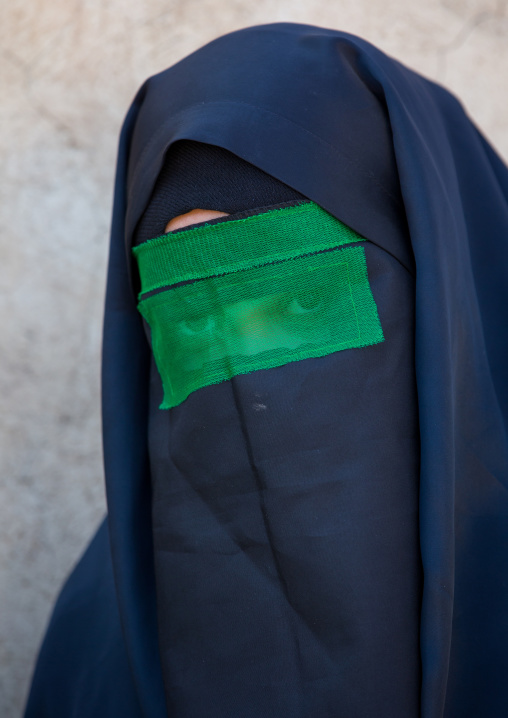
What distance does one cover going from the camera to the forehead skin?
95 cm

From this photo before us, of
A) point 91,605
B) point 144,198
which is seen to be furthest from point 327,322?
point 91,605

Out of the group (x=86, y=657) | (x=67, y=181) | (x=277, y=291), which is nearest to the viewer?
(x=277, y=291)

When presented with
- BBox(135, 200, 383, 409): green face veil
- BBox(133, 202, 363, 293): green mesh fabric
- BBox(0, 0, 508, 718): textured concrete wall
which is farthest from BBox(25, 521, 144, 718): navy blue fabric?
BBox(133, 202, 363, 293): green mesh fabric

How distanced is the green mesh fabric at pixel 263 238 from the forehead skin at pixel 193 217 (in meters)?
0.03

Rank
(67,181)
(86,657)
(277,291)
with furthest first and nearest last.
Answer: (67,181) < (86,657) < (277,291)

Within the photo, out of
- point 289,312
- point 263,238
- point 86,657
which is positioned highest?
point 263,238

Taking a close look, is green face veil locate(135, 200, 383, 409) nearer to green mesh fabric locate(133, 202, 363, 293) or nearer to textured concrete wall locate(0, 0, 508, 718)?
green mesh fabric locate(133, 202, 363, 293)

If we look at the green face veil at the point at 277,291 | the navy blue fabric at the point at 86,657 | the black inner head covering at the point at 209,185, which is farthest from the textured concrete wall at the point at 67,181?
the green face veil at the point at 277,291

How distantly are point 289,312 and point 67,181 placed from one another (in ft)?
3.16

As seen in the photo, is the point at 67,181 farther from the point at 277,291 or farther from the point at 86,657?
the point at 86,657

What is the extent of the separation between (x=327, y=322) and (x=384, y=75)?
16.5 inches

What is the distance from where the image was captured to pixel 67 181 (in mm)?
1572

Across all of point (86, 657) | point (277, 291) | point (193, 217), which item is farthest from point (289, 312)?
point (86, 657)

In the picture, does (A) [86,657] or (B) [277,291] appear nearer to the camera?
(B) [277,291]
